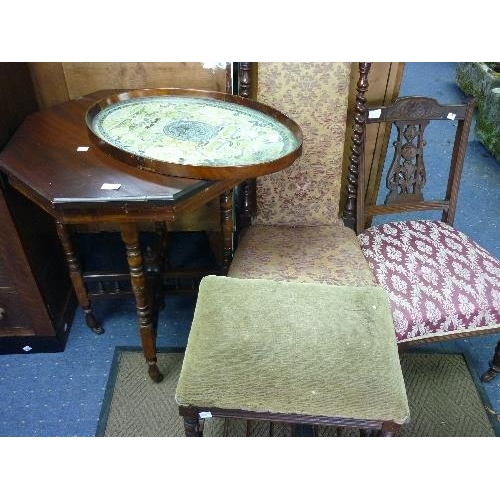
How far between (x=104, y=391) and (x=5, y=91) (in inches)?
48.0

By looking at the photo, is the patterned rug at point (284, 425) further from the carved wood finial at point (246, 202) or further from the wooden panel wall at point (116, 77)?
the wooden panel wall at point (116, 77)

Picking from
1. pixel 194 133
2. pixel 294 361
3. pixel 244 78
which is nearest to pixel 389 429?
pixel 294 361

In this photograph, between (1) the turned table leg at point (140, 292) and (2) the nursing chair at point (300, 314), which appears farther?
(1) the turned table leg at point (140, 292)

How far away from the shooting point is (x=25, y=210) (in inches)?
75.4

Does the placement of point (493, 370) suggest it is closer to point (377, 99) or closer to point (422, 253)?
point (422, 253)

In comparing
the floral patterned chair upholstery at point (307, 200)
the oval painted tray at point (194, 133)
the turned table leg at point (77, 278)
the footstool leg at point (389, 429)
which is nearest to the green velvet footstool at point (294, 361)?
the footstool leg at point (389, 429)

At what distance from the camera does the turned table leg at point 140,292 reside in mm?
1615

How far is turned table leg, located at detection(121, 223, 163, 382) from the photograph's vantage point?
5.30 ft

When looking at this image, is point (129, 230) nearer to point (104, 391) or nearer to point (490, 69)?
point (104, 391)

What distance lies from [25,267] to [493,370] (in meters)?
1.95

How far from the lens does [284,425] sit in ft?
6.31

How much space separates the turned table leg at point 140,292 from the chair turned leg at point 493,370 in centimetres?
137

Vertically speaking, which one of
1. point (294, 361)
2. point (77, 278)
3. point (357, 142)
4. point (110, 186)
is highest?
point (110, 186)

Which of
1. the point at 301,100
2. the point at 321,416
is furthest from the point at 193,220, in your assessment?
the point at 321,416
